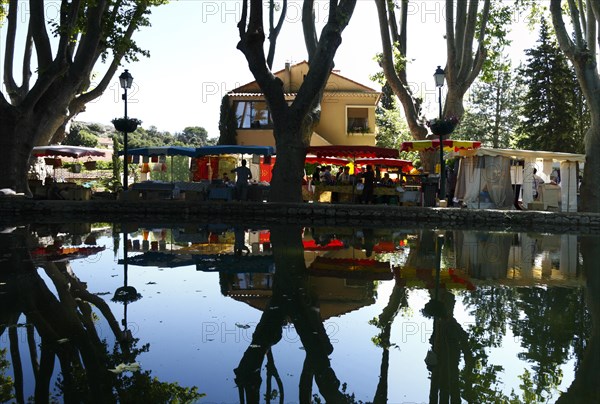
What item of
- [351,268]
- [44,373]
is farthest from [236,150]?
[44,373]

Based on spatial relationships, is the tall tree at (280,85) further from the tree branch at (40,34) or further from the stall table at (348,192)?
the tree branch at (40,34)

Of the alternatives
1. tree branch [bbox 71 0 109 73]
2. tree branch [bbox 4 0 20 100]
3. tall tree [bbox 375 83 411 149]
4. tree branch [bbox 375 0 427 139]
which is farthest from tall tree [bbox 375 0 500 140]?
tall tree [bbox 375 83 411 149]

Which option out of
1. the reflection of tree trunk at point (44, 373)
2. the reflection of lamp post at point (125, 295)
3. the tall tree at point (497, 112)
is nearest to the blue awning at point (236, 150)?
the reflection of lamp post at point (125, 295)

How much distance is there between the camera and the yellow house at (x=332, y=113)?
115 ft

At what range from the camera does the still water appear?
429 centimetres

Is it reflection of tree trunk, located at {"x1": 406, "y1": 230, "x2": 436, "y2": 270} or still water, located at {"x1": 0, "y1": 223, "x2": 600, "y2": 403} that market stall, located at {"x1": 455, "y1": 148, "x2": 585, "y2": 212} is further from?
still water, located at {"x1": 0, "y1": 223, "x2": 600, "y2": 403}

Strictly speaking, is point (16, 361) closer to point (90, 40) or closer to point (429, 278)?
point (429, 278)

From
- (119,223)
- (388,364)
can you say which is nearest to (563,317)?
(388,364)

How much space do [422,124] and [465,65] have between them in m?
2.75

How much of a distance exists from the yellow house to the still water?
24.0 meters

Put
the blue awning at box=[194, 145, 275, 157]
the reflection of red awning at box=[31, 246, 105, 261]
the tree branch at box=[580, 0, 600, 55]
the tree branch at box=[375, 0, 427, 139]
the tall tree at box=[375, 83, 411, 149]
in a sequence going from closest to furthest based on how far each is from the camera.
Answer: the reflection of red awning at box=[31, 246, 105, 261] → the tree branch at box=[580, 0, 600, 55] → the tree branch at box=[375, 0, 427, 139] → the blue awning at box=[194, 145, 275, 157] → the tall tree at box=[375, 83, 411, 149]

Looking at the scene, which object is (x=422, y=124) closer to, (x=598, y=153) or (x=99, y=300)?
(x=598, y=153)

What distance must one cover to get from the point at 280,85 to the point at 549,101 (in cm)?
2737

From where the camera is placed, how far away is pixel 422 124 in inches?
917
